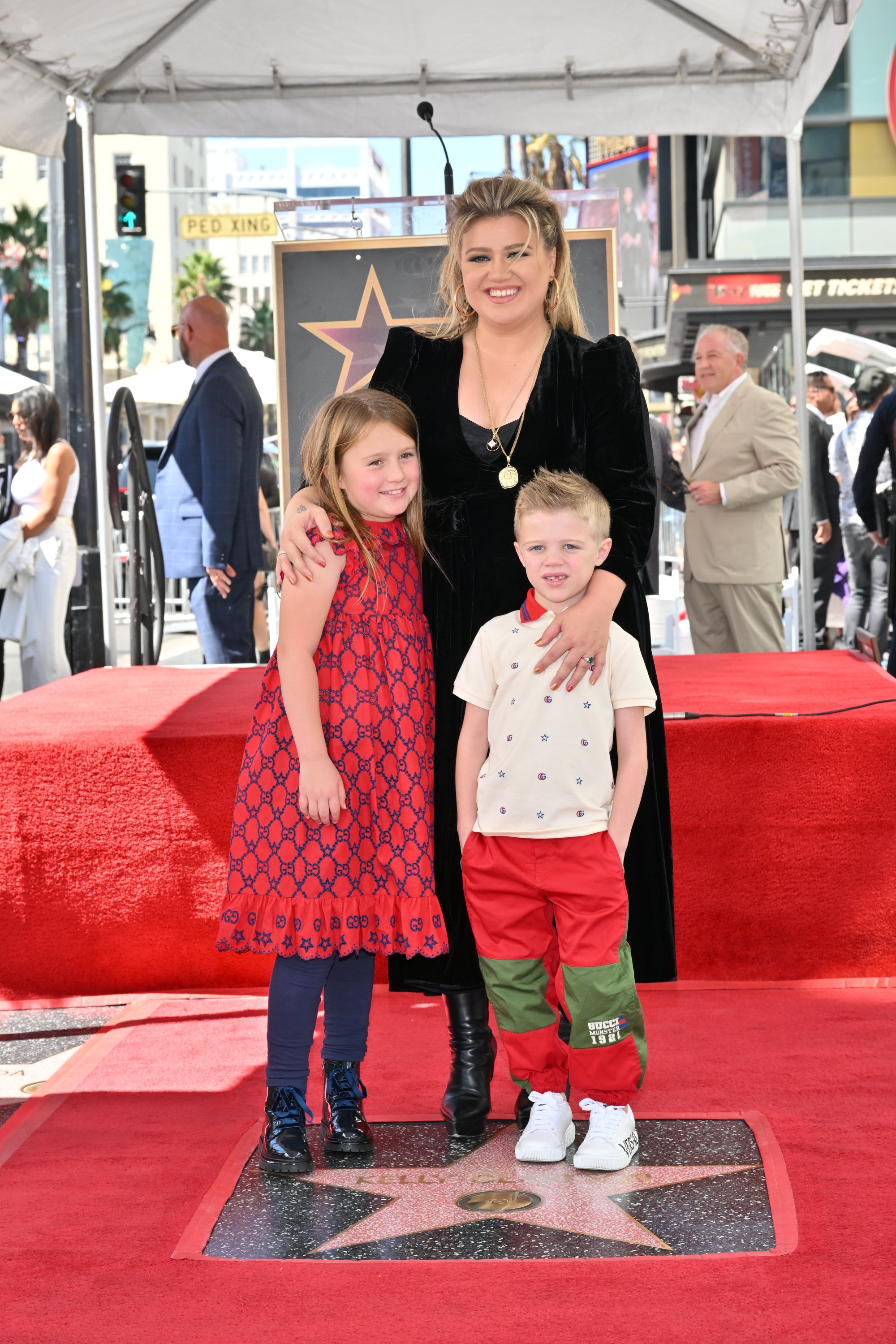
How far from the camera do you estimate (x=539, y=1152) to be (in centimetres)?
249

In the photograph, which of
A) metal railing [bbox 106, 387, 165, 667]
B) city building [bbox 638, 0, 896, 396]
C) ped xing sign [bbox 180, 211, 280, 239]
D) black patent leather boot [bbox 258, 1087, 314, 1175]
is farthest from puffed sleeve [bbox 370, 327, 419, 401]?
ped xing sign [bbox 180, 211, 280, 239]

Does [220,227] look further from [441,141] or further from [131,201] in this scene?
[441,141]

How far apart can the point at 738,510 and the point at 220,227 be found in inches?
544

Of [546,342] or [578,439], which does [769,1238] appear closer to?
[578,439]

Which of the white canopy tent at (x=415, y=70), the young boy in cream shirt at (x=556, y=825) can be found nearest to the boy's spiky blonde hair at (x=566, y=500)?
the young boy in cream shirt at (x=556, y=825)

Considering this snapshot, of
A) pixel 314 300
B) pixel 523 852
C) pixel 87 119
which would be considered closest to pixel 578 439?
pixel 523 852

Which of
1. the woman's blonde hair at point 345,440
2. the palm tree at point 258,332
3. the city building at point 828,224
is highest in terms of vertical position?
the palm tree at point 258,332

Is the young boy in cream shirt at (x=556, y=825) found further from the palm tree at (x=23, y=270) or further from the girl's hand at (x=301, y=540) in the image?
the palm tree at (x=23, y=270)

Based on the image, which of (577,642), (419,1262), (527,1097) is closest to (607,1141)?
(527,1097)

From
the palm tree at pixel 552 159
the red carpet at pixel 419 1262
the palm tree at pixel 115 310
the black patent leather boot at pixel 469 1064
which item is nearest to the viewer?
the red carpet at pixel 419 1262

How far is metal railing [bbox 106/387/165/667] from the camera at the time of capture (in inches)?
260

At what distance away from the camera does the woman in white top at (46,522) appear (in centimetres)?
711

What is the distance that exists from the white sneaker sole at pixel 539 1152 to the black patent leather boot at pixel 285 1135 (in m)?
0.36

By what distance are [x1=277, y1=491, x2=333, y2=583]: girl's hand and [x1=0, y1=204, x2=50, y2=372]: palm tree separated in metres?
43.3
